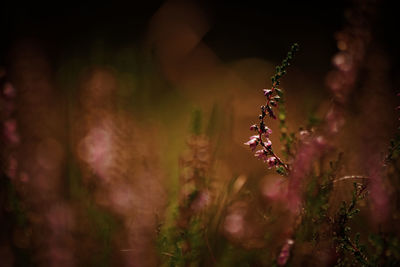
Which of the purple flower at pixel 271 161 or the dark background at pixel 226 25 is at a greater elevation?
the dark background at pixel 226 25

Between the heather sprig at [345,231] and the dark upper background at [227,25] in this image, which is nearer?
the heather sprig at [345,231]

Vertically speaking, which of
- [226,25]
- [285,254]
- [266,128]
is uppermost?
[226,25]

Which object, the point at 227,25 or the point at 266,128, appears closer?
the point at 266,128

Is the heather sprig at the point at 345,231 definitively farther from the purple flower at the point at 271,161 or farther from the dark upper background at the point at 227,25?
the dark upper background at the point at 227,25

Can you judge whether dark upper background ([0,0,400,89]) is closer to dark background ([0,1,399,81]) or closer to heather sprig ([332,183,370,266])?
dark background ([0,1,399,81])

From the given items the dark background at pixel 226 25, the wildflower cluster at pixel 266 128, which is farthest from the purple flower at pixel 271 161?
the dark background at pixel 226 25

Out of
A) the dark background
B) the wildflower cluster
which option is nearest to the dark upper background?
the dark background

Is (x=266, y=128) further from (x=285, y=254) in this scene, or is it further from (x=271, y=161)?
(x=285, y=254)

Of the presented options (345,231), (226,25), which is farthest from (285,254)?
(226,25)

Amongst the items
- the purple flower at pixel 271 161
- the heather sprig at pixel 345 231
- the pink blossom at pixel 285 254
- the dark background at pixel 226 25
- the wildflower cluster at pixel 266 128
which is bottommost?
the pink blossom at pixel 285 254

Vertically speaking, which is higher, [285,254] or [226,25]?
[226,25]

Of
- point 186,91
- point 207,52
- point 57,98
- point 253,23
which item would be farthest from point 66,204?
point 253,23
